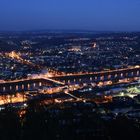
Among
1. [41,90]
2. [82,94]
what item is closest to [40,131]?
Answer: [82,94]

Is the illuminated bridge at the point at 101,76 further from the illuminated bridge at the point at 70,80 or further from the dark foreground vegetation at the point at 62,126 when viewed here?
the dark foreground vegetation at the point at 62,126

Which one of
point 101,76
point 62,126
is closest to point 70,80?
point 101,76

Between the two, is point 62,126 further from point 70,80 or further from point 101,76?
point 101,76

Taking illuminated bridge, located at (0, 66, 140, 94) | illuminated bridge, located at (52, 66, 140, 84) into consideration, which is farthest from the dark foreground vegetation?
illuminated bridge, located at (52, 66, 140, 84)

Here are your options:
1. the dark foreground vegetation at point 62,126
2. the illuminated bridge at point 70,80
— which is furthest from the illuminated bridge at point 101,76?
the dark foreground vegetation at point 62,126

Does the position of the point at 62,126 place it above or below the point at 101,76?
above

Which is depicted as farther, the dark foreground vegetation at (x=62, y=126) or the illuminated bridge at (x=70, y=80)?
the illuminated bridge at (x=70, y=80)

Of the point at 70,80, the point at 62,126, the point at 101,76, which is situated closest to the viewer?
the point at 62,126

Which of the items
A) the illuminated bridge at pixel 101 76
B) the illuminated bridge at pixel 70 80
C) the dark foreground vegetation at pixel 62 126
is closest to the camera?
the dark foreground vegetation at pixel 62 126

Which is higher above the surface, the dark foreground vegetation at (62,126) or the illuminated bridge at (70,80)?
the dark foreground vegetation at (62,126)
